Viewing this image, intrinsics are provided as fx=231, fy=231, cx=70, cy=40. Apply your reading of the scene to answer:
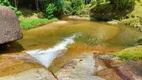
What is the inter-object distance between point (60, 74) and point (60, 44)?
7.58 metres

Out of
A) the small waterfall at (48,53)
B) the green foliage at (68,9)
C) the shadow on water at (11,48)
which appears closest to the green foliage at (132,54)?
the small waterfall at (48,53)

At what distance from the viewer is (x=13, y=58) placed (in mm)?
12609

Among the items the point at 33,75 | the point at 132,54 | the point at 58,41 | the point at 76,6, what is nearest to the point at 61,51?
the point at 58,41

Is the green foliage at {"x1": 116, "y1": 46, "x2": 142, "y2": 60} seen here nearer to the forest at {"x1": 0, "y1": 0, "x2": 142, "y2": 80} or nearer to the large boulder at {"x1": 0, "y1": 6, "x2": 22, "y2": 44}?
the forest at {"x1": 0, "y1": 0, "x2": 142, "y2": 80}

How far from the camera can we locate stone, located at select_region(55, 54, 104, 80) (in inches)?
382

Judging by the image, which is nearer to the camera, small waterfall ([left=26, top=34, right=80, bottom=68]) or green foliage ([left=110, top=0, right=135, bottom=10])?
small waterfall ([left=26, top=34, right=80, bottom=68])

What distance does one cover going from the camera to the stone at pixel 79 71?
9.71m

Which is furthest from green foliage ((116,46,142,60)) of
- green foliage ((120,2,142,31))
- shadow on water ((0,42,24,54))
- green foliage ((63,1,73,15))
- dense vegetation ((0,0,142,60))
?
green foliage ((63,1,73,15))

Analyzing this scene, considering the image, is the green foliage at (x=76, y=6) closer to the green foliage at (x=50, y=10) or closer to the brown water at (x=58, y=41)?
the green foliage at (x=50, y=10)

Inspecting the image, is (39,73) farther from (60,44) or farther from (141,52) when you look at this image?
(60,44)

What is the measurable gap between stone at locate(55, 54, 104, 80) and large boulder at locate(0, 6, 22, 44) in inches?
171

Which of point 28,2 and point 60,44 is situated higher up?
point 28,2

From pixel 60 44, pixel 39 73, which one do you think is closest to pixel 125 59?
pixel 39 73

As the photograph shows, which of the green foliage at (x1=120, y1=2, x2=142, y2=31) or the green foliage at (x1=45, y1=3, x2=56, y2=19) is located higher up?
the green foliage at (x1=45, y1=3, x2=56, y2=19)
